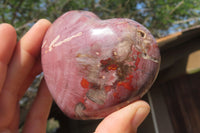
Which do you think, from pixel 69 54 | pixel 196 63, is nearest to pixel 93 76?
pixel 69 54

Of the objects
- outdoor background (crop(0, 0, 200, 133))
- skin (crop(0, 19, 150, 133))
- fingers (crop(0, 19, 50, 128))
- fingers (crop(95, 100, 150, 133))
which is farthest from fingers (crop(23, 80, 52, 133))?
outdoor background (crop(0, 0, 200, 133))

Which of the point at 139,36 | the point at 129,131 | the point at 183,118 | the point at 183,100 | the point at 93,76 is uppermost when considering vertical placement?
the point at 139,36

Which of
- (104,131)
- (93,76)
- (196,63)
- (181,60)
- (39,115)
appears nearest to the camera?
(104,131)

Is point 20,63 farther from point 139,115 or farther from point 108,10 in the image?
point 108,10

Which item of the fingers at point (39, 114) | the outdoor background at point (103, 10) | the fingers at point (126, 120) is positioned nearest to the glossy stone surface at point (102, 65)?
the fingers at point (126, 120)

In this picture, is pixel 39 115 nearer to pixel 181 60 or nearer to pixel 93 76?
pixel 93 76

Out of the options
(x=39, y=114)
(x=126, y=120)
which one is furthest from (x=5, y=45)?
(x=126, y=120)
